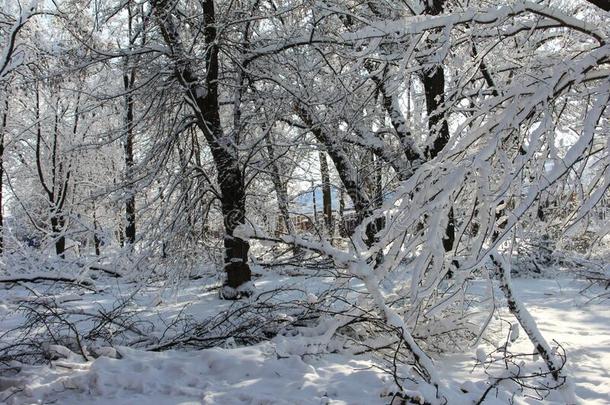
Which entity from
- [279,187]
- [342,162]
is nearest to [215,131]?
[279,187]

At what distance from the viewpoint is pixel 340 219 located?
8.23 metres

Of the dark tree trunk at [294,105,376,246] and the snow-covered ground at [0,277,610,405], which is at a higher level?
the dark tree trunk at [294,105,376,246]

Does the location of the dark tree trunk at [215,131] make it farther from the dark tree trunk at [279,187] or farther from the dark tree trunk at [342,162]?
the dark tree trunk at [342,162]

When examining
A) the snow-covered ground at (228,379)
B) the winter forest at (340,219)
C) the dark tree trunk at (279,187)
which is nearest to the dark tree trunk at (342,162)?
the winter forest at (340,219)

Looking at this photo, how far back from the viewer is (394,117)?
1075 cm

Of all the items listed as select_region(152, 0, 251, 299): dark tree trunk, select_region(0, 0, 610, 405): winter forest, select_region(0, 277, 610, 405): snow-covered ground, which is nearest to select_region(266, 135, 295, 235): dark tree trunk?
select_region(0, 0, 610, 405): winter forest

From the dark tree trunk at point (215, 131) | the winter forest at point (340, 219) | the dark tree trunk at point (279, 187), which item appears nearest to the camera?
the winter forest at point (340, 219)

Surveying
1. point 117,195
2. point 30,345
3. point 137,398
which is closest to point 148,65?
point 117,195

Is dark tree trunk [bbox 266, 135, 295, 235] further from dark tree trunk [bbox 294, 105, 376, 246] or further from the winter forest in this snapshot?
dark tree trunk [bbox 294, 105, 376, 246]

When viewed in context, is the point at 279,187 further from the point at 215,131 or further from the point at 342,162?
the point at 215,131

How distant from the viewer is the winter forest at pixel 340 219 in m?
4.26

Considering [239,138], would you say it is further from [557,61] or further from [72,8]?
[557,61]

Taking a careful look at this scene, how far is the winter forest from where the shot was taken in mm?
4262

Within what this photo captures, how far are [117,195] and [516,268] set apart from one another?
9.32 meters
